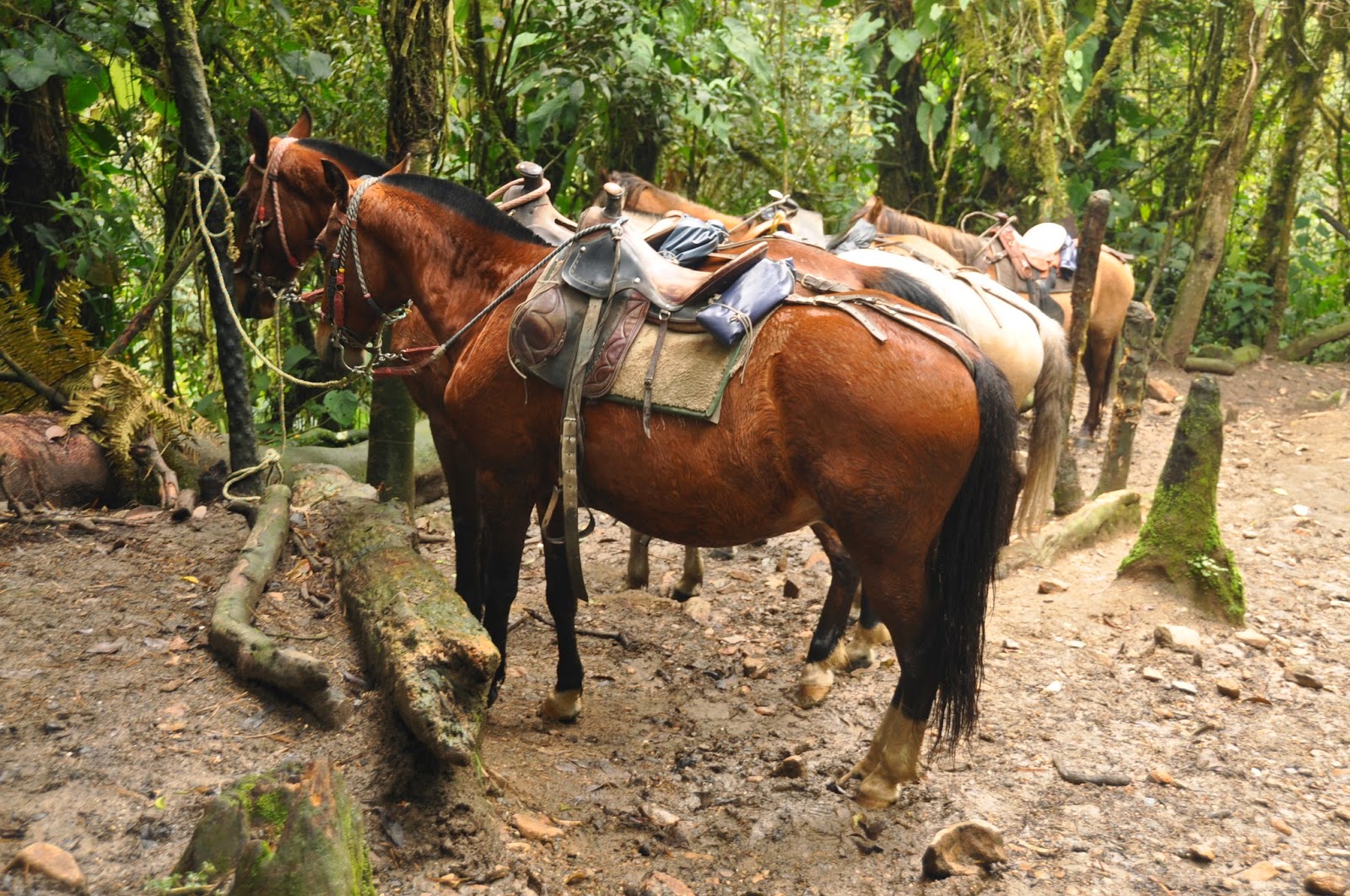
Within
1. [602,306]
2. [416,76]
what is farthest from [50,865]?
[416,76]

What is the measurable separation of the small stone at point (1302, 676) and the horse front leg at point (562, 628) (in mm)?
3516

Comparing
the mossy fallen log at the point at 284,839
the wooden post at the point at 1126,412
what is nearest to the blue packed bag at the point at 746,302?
the mossy fallen log at the point at 284,839

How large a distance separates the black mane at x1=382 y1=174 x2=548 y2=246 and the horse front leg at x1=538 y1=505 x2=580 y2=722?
3.91ft

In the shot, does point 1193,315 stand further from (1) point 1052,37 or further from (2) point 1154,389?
(1) point 1052,37

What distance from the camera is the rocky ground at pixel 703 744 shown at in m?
3.25

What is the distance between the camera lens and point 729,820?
3.97 m

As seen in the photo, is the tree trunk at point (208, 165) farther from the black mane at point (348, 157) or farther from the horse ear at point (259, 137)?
the black mane at point (348, 157)

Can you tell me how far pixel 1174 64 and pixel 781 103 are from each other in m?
7.48

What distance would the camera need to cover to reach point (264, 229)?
477cm

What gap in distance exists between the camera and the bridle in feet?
15.4

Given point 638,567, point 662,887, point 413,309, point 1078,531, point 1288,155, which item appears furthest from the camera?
point 1288,155

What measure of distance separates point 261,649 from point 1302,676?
4771 millimetres

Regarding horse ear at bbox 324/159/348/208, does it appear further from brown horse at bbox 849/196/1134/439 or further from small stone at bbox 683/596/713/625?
brown horse at bbox 849/196/1134/439

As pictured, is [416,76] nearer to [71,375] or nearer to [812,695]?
[71,375]
